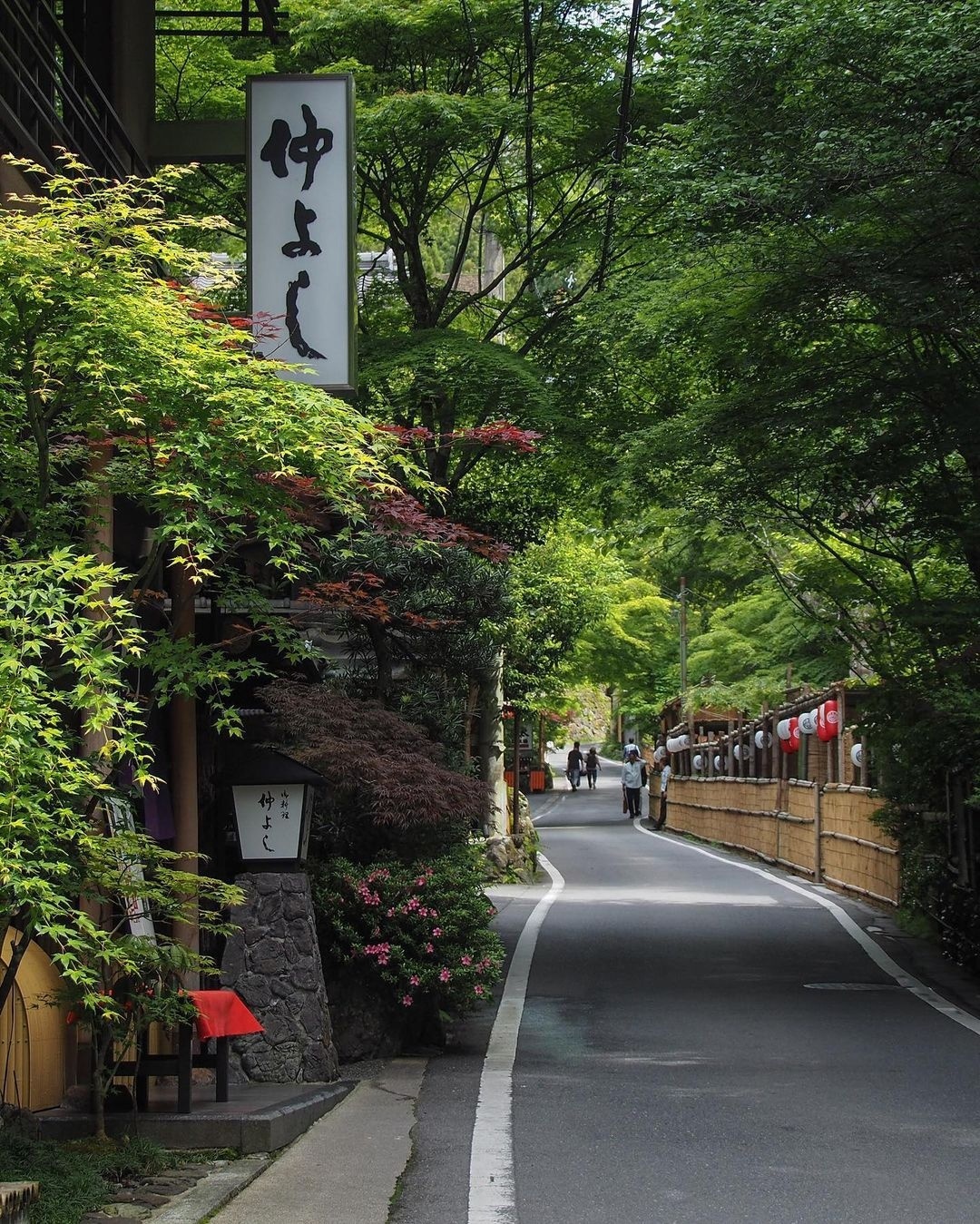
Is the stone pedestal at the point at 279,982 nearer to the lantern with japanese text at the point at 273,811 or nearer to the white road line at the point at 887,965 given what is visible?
the lantern with japanese text at the point at 273,811

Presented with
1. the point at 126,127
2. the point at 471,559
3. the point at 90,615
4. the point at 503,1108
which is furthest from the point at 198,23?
the point at 503,1108

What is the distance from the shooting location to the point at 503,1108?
8.76 m

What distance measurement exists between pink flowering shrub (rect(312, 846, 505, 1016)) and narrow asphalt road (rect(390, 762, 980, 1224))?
59 cm

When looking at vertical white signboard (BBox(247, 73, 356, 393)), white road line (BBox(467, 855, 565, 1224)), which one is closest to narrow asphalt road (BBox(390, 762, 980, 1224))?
white road line (BBox(467, 855, 565, 1224))

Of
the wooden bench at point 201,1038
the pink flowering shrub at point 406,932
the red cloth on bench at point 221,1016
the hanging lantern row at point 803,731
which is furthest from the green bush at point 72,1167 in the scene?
the hanging lantern row at point 803,731

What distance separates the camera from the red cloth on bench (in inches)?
315

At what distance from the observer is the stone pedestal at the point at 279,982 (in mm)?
9336

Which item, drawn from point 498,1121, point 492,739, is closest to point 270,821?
point 498,1121

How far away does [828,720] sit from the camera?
22641mm

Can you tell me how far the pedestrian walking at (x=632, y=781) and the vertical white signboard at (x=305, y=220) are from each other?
3609 cm

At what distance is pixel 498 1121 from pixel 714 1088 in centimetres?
164

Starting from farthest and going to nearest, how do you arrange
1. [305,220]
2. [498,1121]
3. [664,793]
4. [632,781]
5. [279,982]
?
[632,781]
[664,793]
[305,220]
[279,982]
[498,1121]

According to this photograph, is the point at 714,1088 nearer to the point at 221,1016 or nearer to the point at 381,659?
the point at 221,1016

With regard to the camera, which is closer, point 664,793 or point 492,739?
point 492,739
